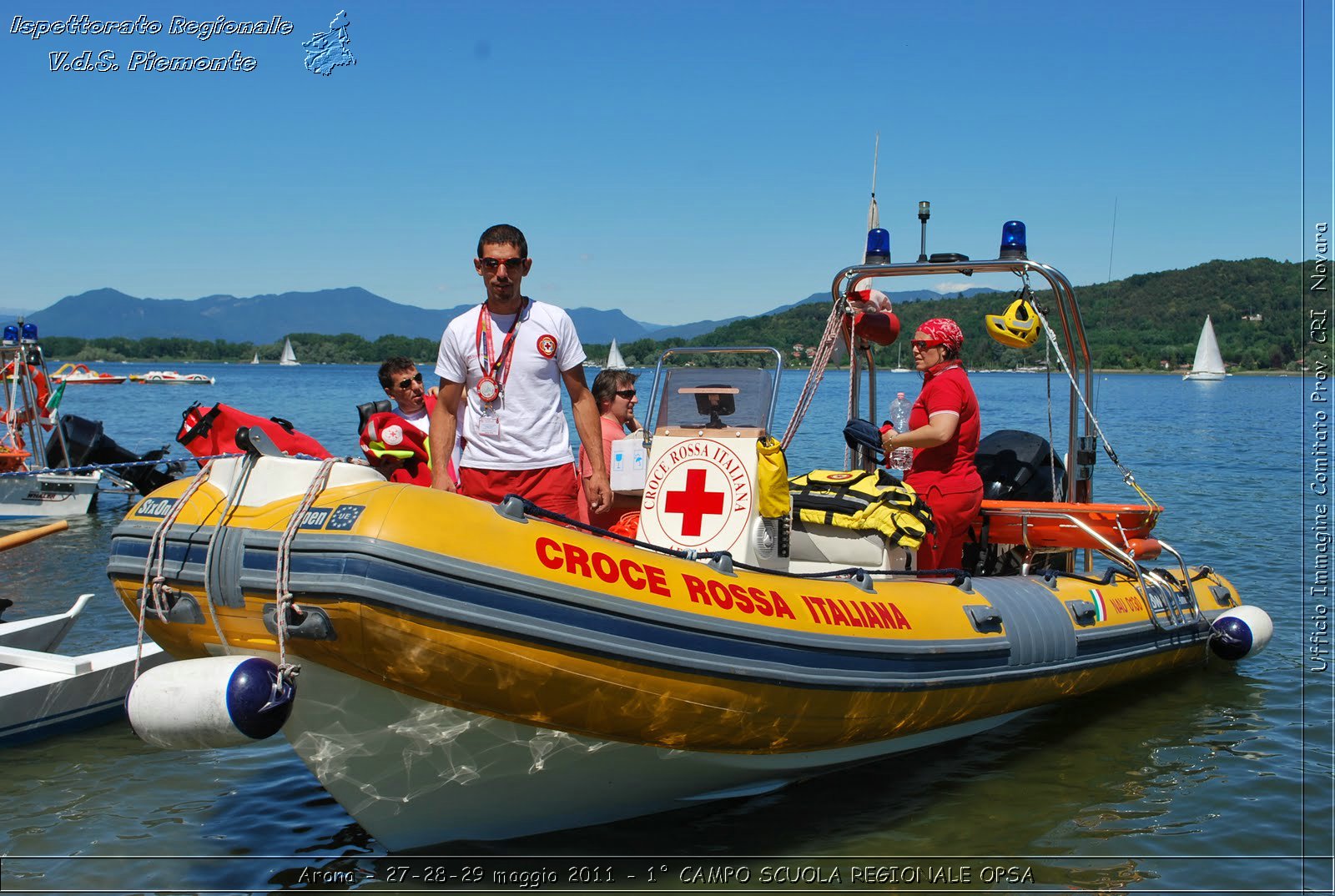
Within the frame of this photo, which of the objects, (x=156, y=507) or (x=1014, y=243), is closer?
(x=156, y=507)

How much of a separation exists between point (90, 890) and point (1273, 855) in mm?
4762

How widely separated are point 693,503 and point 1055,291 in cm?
256

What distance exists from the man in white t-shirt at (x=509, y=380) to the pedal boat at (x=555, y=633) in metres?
0.34

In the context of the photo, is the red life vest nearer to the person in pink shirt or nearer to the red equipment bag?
the red equipment bag

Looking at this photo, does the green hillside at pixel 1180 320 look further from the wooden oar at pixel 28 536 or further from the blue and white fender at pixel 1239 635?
the wooden oar at pixel 28 536

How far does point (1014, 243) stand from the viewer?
6.17 meters

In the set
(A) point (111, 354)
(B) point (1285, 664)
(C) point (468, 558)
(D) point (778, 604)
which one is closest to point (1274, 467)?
(B) point (1285, 664)

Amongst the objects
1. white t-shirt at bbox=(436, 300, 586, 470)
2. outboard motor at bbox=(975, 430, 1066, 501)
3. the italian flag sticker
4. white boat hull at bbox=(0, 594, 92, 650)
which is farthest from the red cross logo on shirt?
white boat hull at bbox=(0, 594, 92, 650)

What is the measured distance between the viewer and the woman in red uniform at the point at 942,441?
17.9 ft

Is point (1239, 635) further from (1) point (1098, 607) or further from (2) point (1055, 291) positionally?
(2) point (1055, 291)

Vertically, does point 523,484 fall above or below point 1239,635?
above

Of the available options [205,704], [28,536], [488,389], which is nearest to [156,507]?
[205,704]

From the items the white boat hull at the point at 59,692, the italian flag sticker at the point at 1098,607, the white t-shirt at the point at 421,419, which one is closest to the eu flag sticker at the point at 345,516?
the white t-shirt at the point at 421,419

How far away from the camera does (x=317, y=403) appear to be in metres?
49.1
